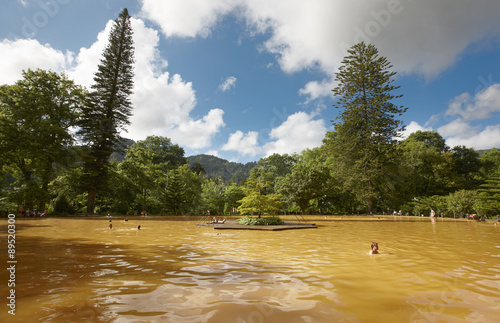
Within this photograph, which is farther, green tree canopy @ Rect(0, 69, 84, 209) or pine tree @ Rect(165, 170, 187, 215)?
pine tree @ Rect(165, 170, 187, 215)

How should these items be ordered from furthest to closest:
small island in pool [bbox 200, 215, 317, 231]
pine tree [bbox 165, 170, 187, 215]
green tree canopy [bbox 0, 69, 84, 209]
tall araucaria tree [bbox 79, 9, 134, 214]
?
pine tree [bbox 165, 170, 187, 215], tall araucaria tree [bbox 79, 9, 134, 214], green tree canopy [bbox 0, 69, 84, 209], small island in pool [bbox 200, 215, 317, 231]

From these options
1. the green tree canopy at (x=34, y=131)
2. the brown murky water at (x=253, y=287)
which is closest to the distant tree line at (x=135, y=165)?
the green tree canopy at (x=34, y=131)

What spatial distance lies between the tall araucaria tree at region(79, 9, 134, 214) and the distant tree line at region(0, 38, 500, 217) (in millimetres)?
131

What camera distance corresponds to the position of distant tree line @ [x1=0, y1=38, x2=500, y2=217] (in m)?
27.2

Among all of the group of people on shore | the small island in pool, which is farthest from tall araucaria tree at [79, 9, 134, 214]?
the small island in pool

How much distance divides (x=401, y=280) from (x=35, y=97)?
124 ft

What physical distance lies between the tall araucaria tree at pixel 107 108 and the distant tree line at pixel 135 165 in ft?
0.43

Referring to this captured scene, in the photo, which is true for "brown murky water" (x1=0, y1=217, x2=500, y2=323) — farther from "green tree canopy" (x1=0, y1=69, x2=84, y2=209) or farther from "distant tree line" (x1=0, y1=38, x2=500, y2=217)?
"green tree canopy" (x1=0, y1=69, x2=84, y2=209)

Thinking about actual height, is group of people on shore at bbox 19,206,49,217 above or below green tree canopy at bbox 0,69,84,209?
below

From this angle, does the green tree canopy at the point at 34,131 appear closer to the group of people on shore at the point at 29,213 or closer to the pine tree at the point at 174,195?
the group of people on shore at the point at 29,213

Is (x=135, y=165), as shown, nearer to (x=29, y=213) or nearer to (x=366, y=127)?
(x=29, y=213)

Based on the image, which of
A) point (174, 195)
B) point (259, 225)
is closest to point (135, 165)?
point (174, 195)

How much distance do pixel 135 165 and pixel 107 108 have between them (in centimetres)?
927

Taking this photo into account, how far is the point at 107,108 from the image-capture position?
111 ft
